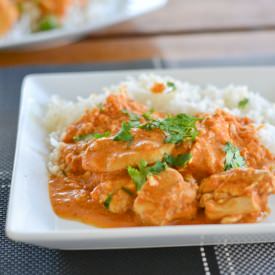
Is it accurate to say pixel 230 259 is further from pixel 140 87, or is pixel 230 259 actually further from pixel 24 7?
pixel 24 7

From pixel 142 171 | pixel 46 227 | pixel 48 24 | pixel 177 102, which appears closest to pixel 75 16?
pixel 48 24

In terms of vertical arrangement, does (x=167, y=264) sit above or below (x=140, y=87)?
below

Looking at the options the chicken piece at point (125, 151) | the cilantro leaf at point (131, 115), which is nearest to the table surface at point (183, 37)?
the cilantro leaf at point (131, 115)

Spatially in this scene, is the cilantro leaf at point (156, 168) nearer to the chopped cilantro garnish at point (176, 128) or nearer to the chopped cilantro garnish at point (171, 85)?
the chopped cilantro garnish at point (176, 128)

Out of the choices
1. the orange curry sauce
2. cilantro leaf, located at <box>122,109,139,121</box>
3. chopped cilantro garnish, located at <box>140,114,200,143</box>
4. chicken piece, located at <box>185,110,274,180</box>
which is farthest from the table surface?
chopped cilantro garnish, located at <box>140,114,200,143</box>

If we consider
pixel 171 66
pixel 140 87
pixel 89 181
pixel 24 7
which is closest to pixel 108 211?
pixel 89 181

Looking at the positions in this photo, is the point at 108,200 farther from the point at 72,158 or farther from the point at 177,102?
the point at 177,102
